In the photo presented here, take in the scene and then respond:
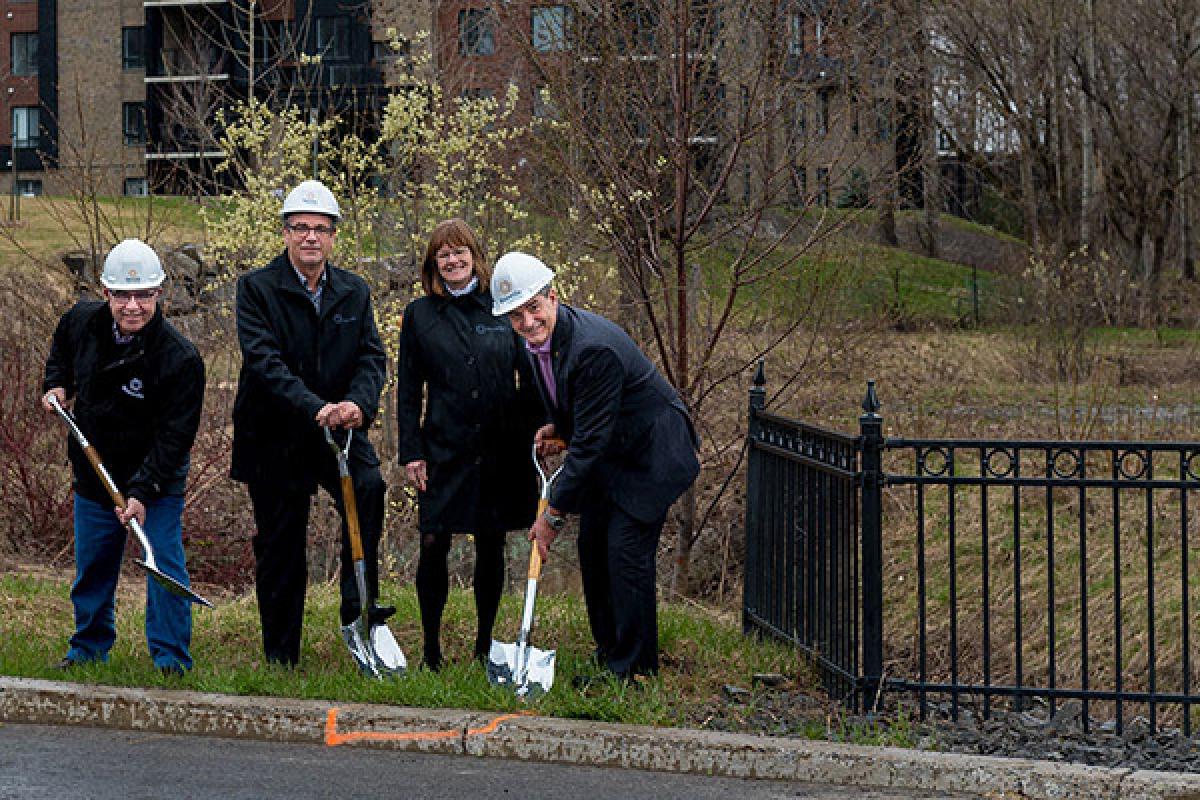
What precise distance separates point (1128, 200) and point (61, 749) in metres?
35.4

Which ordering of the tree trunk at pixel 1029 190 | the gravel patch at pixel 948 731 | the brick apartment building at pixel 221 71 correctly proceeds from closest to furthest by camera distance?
the gravel patch at pixel 948 731
the brick apartment building at pixel 221 71
the tree trunk at pixel 1029 190

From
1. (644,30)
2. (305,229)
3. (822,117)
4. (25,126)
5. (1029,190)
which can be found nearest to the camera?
(305,229)

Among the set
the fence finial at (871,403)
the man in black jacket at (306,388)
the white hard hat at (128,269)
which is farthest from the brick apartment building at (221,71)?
the fence finial at (871,403)

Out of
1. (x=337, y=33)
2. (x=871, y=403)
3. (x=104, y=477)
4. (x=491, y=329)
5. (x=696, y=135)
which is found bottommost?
(x=104, y=477)

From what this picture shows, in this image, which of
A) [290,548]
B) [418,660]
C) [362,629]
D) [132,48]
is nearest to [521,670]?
[362,629]

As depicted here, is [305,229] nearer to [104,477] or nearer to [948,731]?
[104,477]

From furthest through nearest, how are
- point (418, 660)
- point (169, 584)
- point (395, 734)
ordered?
1. point (418, 660)
2. point (169, 584)
3. point (395, 734)

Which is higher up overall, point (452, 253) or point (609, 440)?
point (452, 253)

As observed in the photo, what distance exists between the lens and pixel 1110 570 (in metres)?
13.1

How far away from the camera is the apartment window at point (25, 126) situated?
5862 centimetres

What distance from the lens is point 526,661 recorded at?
7176mm

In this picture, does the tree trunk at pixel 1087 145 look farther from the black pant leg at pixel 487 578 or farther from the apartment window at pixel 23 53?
the apartment window at pixel 23 53

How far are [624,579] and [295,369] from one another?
1762 millimetres

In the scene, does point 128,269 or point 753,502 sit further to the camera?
point 753,502
